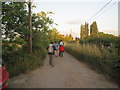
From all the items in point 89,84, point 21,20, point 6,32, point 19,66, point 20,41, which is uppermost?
point 21,20

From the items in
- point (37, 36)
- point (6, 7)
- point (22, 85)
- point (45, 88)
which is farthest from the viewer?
point (37, 36)

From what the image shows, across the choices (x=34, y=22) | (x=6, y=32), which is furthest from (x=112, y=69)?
(x=34, y=22)

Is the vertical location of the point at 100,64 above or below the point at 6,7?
below

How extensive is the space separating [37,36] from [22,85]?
18.4ft

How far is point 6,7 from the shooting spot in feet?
20.1

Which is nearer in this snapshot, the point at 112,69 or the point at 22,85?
the point at 22,85

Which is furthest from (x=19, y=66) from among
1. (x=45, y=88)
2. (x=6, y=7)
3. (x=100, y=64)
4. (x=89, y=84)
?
(x=100, y=64)

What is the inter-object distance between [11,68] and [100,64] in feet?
16.8

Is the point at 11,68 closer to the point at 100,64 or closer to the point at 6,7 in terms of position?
the point at 6,7

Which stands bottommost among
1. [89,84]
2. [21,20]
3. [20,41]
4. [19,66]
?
[89,84]

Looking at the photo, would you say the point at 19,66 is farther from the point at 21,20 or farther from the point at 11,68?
the point at 21,20

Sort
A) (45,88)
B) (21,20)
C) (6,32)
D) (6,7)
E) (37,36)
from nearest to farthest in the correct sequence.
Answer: (45,88)
(6,7)
(6,32)
(21,20)
(37,36)

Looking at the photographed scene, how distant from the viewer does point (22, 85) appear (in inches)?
179

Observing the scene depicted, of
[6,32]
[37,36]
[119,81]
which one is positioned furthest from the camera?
[37,36]
